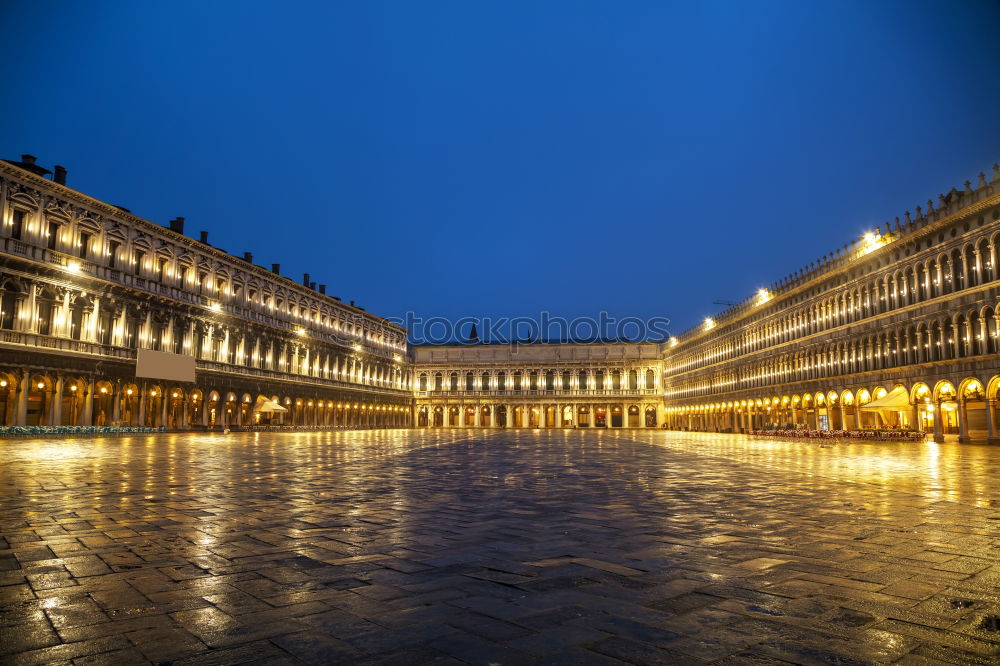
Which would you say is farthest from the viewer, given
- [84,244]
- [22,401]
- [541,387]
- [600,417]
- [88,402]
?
[541,387]

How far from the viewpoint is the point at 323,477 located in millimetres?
12109

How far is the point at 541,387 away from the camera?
83.5 m

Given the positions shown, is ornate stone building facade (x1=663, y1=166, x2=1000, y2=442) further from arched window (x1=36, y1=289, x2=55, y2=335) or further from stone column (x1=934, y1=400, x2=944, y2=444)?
arched window (x1=36, y1=289, x2=55, y2=335)

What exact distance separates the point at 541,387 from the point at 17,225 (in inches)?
2432

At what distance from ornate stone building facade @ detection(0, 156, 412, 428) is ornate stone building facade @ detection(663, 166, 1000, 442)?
37.3 metres

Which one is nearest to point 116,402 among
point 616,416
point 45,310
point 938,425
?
point 45,310

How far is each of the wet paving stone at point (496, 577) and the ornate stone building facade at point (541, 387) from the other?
241 feet

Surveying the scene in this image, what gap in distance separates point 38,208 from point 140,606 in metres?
34.2

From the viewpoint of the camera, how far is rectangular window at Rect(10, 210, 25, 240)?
29469 millimetres

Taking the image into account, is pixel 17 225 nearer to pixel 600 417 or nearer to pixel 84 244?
pixel 84 244

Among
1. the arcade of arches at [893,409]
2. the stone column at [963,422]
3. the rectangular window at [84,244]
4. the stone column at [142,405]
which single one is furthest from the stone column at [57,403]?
the stone column at [963,422]

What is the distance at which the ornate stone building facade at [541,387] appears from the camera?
271 ft

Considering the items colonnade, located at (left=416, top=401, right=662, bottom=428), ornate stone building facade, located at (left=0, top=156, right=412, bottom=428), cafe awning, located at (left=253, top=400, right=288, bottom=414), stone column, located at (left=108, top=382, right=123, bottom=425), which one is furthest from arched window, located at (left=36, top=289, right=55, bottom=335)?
colonnade, located at (left=416, top=401, right=662, bottom=428)

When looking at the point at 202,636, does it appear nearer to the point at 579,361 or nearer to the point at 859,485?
the point at 859,485
